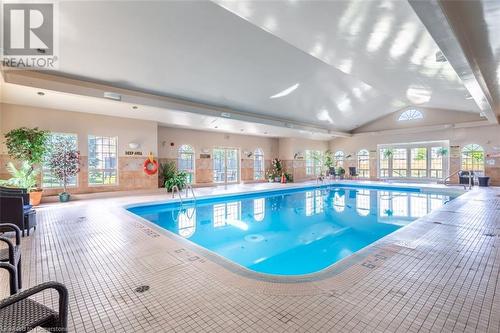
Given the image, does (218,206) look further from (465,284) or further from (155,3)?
(465,284)

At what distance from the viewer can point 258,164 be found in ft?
45.1

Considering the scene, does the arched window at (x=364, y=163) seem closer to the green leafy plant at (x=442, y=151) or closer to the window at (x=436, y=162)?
the window at (x=436, y=162)

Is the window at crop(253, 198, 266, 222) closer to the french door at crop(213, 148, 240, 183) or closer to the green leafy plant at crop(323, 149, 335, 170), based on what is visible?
the french door at crop(213, 148, 240, 183)

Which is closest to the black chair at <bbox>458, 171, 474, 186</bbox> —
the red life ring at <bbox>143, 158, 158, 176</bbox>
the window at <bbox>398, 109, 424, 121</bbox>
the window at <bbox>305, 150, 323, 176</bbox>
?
the window at <bbox>398, 109, 424, 121</bbox>

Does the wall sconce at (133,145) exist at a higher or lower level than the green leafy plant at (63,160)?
higher

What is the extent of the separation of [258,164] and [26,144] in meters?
9.74

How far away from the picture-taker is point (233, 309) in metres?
1.89

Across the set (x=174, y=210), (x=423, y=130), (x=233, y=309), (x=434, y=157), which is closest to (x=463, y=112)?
(x=423, y=130)

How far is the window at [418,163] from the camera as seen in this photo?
1280 cm

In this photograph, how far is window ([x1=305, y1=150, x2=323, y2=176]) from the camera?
15047mm

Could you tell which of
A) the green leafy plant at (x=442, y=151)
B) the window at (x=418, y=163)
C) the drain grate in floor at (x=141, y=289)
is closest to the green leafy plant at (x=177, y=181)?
the drain grate in floor at (x=141, y=289)

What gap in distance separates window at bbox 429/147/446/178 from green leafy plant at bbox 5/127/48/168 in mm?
15818

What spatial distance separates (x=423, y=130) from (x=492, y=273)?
463 inches

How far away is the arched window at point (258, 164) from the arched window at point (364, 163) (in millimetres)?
5974
